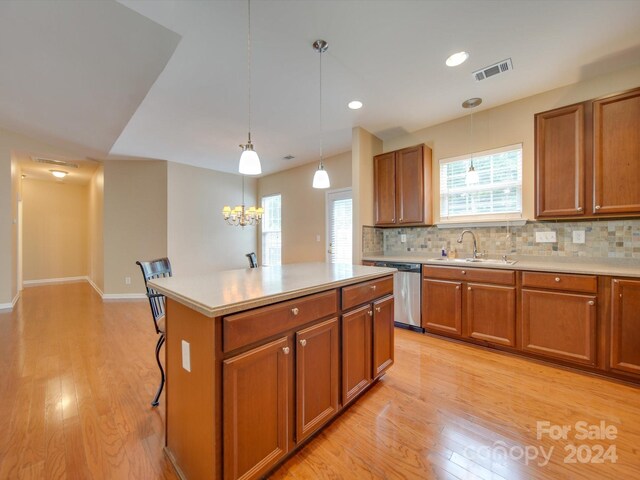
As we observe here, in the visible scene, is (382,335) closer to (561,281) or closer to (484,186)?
(561,281)

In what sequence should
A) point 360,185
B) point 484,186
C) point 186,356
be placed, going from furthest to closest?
1. point 360,185
2. point 484,186
3. point 186,356

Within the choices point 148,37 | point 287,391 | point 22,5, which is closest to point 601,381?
point 287,391

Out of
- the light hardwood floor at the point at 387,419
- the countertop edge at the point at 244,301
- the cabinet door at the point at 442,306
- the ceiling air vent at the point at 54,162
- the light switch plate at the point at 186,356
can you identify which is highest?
the ceiling air vent at the point at 54,162

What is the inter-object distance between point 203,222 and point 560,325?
6.11 m

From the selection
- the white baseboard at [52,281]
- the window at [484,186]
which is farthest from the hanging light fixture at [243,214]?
the white baseboard at [52,281]

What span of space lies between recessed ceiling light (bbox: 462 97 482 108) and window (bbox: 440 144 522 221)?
571 mm

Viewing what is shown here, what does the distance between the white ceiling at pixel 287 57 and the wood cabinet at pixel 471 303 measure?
6.46 feet

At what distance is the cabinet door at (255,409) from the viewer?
3.67ft

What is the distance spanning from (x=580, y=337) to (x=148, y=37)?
4360 mm

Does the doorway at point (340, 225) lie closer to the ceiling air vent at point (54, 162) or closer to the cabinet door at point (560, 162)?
the cabinet door at point (560, 162)

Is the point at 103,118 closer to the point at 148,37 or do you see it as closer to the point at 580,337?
the point at 148,37

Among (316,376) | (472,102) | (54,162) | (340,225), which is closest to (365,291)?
(316,376)

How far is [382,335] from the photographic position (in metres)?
2.15

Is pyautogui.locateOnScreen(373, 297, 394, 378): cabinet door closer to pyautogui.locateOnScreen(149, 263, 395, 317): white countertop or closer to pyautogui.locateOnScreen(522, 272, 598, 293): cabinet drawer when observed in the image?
pyautogui.locateOnScreen(149, 263, 395, 317): white countertop
